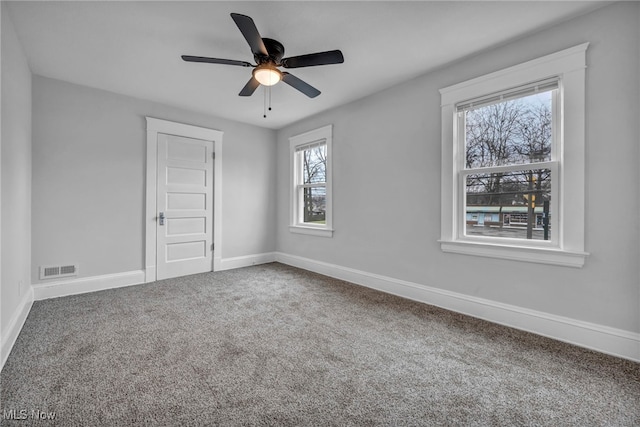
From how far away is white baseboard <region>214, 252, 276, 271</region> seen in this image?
4.70 meters

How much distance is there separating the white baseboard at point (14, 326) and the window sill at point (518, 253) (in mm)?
3675

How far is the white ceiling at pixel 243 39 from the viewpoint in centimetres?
212

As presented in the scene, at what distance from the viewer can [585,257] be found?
2170 millimetres

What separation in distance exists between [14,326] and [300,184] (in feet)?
12.2

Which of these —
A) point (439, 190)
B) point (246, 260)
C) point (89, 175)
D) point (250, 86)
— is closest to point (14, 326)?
point (89, 175)

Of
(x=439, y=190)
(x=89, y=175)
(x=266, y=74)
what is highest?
(x=266, y=74)

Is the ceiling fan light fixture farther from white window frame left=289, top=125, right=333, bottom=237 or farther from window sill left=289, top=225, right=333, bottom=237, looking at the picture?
window sill left=289, top=225, right=333, bottom=237

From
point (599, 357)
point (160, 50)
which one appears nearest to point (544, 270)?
point (599, 357)

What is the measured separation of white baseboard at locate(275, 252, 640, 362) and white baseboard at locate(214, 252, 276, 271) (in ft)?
6.79

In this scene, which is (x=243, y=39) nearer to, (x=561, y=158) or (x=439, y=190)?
(x=439, y=190)

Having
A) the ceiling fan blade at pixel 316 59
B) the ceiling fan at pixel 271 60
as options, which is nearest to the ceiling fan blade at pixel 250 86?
the ceiling fan at pixel 271 60

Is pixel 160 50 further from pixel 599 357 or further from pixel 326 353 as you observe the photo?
pixel 599 357

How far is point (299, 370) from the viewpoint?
1.86m

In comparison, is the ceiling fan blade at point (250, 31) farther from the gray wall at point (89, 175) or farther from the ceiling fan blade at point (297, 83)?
the gray wall at point (89, 175)
